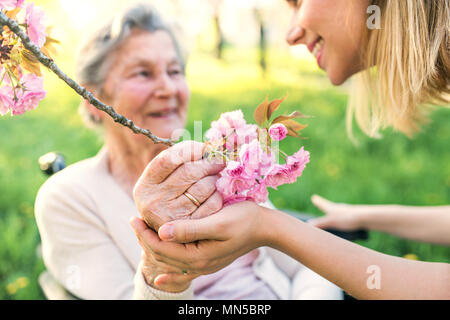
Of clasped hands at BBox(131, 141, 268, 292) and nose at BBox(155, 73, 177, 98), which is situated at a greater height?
nose at BBox(155, 73, 177, 98)

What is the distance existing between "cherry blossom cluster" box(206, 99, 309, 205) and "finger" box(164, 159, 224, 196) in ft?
0.13

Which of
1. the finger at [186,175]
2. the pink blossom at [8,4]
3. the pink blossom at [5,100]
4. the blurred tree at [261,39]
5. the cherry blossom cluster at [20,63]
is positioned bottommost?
the finger at [186,175]

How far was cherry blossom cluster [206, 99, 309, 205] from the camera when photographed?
101 cm

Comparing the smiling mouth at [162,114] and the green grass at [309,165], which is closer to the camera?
the smiling mouth at [162,114]

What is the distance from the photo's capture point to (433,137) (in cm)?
454

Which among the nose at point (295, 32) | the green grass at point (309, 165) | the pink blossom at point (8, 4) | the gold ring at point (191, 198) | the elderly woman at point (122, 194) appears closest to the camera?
the pink blossom at point (8, 4)

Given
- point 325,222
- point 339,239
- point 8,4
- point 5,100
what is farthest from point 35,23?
point 325,222

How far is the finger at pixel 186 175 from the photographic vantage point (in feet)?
3.59

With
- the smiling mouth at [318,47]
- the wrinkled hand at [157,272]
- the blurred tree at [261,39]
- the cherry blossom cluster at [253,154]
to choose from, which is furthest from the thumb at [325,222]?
the blurred tree at [261,39]

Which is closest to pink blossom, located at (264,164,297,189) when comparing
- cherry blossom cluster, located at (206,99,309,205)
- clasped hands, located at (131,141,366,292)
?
cherry blossom cluster, located at (206,99,309,205)

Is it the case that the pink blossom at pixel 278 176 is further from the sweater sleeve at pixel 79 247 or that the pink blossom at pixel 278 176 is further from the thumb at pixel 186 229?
the sweater sleeve at pixel 79 247

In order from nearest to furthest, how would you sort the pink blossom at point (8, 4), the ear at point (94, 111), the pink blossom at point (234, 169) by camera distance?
the pink blossom at point (8, 4) < the pink blossom at point (234, 169) < the ear at point (94, 111)

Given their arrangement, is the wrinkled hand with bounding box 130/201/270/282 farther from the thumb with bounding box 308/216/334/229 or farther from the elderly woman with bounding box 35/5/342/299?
the thumb with bounding box 308/216/334/229

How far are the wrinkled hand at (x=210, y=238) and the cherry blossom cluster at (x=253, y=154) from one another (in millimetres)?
62
